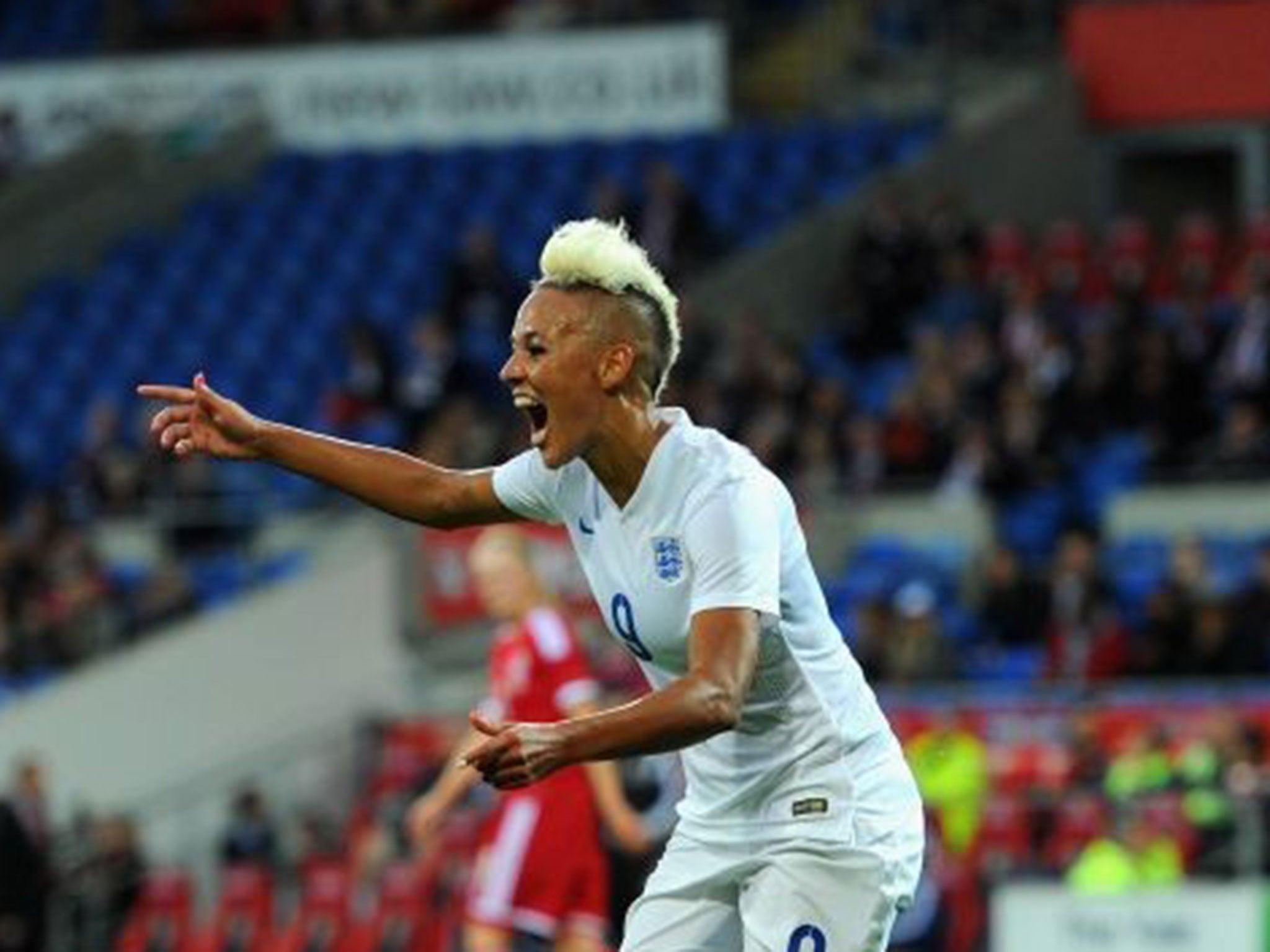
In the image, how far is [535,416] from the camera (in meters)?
7.15

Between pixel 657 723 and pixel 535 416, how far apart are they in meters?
0.77

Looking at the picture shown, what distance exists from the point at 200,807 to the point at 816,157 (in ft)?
24.7

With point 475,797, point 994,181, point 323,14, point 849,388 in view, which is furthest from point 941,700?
point 323,14

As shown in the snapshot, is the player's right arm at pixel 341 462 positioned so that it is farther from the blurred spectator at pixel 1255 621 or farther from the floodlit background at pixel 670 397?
the blurred spectator at pixel 1255 621

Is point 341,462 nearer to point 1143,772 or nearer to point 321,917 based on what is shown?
point 1143,772

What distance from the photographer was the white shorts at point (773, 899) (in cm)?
729

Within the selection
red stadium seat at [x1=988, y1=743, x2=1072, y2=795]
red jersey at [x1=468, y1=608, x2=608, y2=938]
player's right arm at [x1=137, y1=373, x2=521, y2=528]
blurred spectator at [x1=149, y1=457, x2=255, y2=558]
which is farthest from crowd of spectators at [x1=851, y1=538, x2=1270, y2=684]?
player's right arm at [x1=137, y1=373, x2=521, y2=528]

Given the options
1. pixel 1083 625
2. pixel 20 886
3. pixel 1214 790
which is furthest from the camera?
pixel 1083 625

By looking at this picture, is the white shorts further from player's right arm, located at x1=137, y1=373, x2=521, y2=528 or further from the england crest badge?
player's right arm, located at x1=137, y1=373, x2=521, y2=528

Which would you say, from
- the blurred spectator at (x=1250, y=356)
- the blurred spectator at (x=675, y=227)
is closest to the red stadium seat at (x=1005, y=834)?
the blurred spectator at (x=1250, y=356)

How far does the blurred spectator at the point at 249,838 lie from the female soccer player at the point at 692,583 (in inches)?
440

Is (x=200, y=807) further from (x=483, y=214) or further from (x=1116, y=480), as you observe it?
(x=483, y=214)

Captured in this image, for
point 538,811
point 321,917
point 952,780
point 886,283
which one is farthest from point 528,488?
point 886,283

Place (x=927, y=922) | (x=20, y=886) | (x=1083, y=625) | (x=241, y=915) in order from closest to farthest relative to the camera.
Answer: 1. (x=927, y=922)
2. (x=20, y=886)
3. (x=241, y=915)
4. (x=1083, y=625)
